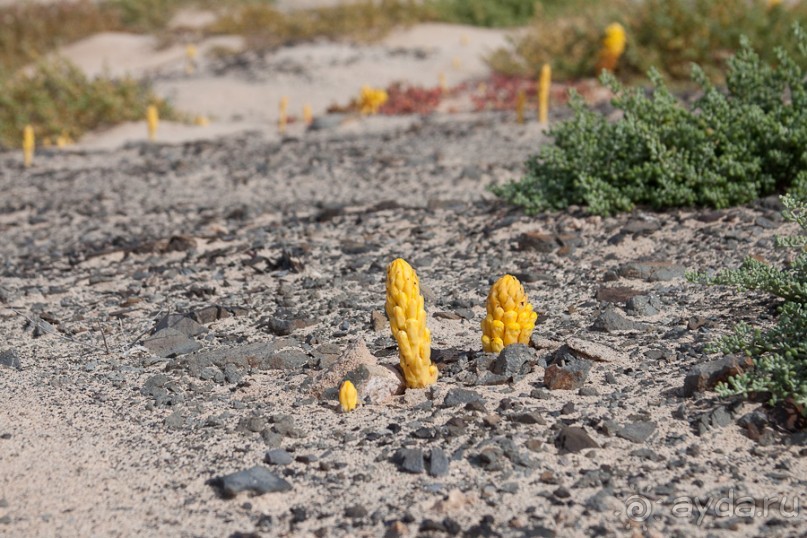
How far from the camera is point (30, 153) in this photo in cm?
1054

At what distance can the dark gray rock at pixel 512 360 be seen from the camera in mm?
3881

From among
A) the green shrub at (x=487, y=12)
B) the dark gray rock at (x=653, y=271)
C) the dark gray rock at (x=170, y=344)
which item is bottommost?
the dark gray rock at (x=170, y=344)

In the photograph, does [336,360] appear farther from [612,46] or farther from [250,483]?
[612,46]

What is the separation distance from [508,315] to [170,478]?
153 centimetres

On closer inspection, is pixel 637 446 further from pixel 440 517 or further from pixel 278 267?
pixel 278 267

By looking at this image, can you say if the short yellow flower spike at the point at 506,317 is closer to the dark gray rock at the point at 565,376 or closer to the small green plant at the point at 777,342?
the dark gray rock at the point at 565,376

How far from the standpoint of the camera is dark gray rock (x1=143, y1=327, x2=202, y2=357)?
4488mm

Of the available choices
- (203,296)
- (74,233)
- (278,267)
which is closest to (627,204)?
(278,267)

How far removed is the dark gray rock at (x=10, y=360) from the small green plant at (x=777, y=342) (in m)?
3.08

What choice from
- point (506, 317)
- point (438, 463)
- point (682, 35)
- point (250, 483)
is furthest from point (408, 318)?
point (682, 35)

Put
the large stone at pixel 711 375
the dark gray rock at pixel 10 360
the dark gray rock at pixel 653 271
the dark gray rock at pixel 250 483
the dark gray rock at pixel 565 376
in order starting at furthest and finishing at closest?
the dark gray rock at pixel 653 271 < the dark gray rock at pixel 10 360 < the dark gray rock at pixel 565 376 < the large stone at pixel 711 375 < the dark gray rock at pixel 250 483

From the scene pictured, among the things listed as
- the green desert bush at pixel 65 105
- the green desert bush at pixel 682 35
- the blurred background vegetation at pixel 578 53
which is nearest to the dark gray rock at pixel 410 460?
the blurred background vegetation at pixel 578 53

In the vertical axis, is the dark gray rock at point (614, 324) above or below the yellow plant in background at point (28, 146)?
below

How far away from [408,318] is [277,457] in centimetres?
74
